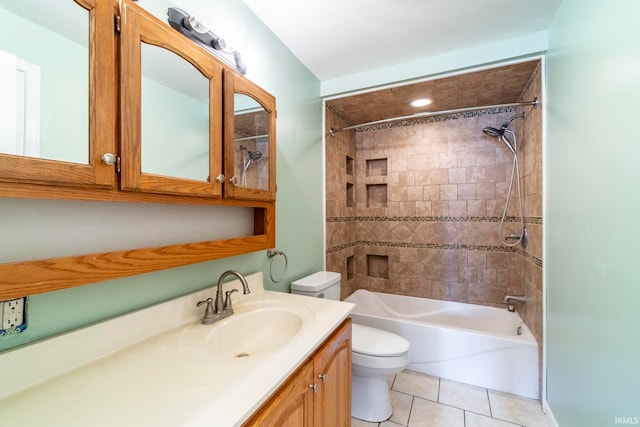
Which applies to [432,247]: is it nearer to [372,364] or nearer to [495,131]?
[495,131]

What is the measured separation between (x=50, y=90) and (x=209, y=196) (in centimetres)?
52

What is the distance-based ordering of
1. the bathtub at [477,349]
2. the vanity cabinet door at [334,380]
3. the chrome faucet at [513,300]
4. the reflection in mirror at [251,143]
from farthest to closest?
the chrome faucet at [513,300], the bathtub at [477,349], the reflection in mirror at [251,143], the vanity cabinet door at [334,380]

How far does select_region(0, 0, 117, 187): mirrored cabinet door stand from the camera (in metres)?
0.59

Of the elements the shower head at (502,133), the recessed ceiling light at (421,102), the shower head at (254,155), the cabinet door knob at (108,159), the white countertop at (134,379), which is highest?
the recessed ceiling light at (421,102)

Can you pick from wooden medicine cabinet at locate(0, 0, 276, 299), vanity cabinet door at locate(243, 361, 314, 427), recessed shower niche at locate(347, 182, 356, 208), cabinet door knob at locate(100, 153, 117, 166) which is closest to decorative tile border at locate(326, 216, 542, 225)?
recessed shower niche at locate(347, 182, 356, 208)

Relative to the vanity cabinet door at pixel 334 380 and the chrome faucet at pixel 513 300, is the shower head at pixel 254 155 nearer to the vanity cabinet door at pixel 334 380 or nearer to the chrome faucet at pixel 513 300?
the vanity cabinet door at pixel 334 380

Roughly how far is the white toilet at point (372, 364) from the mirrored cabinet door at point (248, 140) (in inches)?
31.8

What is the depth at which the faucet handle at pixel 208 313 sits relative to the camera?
3.48ft

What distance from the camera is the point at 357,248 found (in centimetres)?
311

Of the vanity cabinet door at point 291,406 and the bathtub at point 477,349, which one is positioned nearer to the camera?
the vanity cabinet door at point 291,406

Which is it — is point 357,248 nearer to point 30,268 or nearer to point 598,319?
point 598,319

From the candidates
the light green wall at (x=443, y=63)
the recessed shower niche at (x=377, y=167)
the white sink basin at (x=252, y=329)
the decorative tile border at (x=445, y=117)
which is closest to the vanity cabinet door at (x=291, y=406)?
the white sink basin at (x=252, y=329)

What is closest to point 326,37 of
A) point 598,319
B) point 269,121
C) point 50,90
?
point 269,121

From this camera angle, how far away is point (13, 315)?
0.66 m
